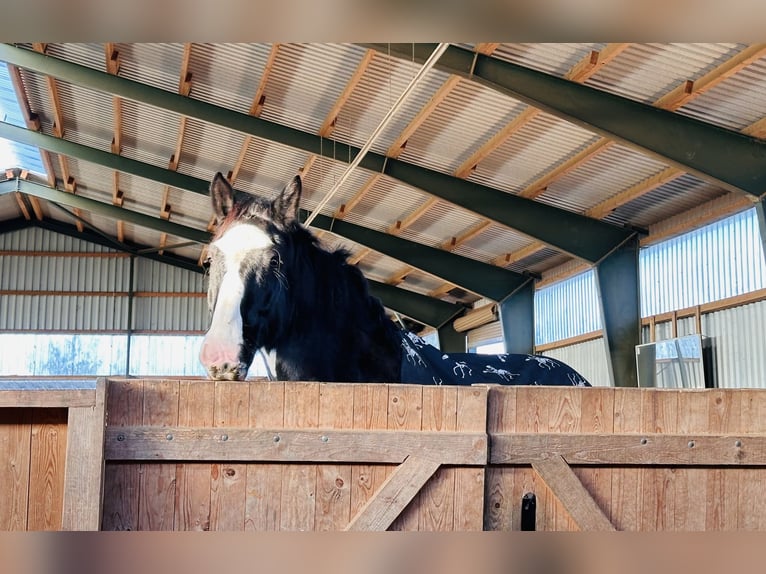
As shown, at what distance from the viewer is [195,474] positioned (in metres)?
3.21

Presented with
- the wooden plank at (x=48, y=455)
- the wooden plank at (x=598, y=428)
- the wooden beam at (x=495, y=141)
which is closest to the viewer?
the wooden plank at (x=48, y=455)

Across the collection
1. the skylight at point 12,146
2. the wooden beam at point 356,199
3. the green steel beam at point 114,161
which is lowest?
the wooden beam at point 356,199

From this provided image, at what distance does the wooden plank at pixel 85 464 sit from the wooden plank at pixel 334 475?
770mm

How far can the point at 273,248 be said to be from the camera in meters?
A: 4.01

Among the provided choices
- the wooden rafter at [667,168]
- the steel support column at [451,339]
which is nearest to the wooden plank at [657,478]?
the wooden rafter at [667,168]

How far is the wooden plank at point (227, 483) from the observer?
3213mm

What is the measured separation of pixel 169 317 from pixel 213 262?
21.7 metres

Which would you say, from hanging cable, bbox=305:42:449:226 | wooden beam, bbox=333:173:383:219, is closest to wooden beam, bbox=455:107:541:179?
wooden beam, bbox=333:173:383:219

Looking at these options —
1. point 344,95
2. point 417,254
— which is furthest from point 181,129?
point 417,254

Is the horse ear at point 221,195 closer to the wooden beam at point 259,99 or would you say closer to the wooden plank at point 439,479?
the wooden plank at point 439,479

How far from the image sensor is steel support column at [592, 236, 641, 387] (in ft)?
41.8

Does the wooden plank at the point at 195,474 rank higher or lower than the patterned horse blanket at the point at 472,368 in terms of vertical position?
lower

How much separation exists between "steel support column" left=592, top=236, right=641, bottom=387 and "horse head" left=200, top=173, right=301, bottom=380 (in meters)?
9.36
